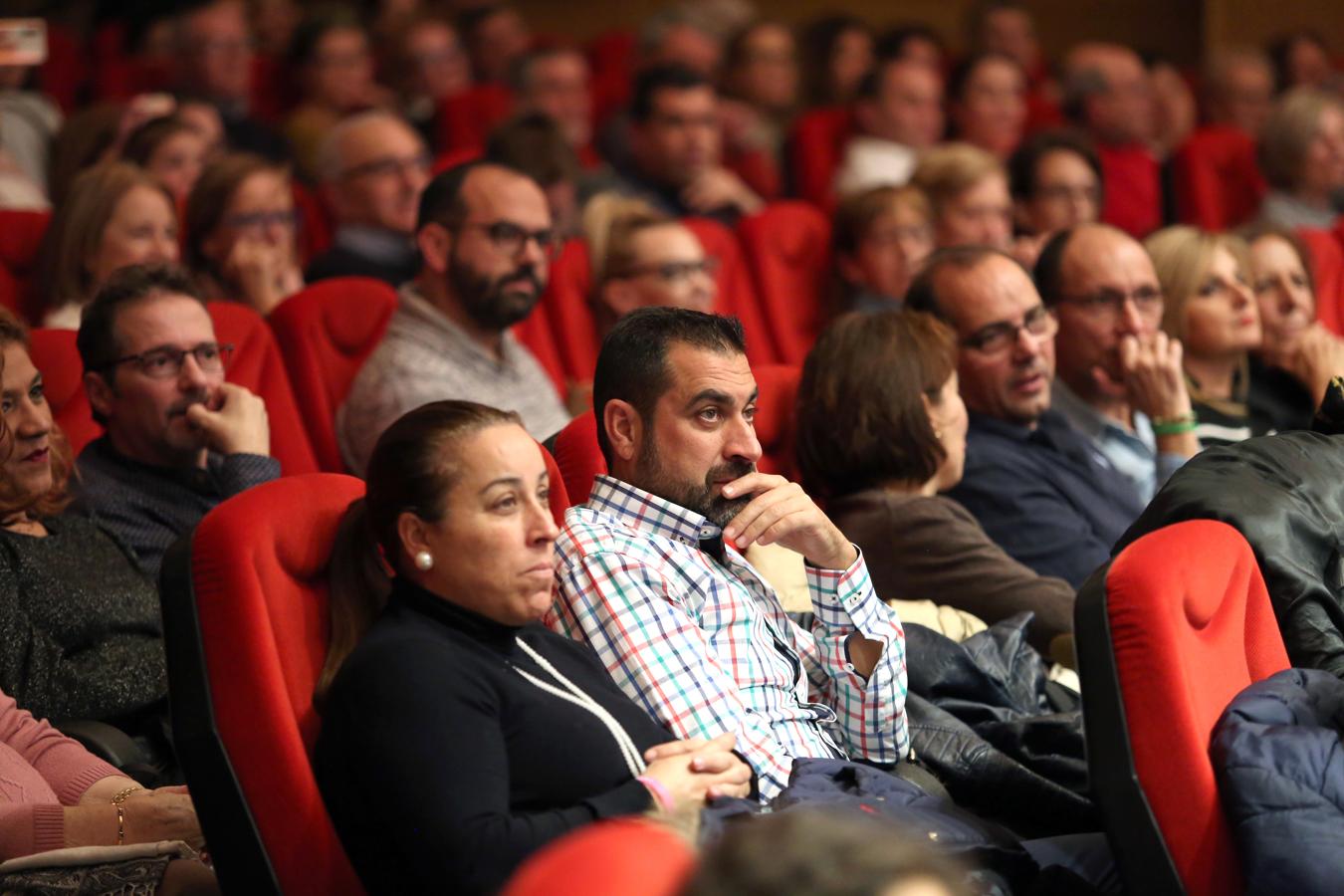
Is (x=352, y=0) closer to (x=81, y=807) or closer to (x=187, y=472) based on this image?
(x=187, y=472)

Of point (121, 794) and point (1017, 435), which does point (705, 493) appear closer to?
point (121, 794)

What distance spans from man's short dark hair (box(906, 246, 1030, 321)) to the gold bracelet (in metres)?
1.37

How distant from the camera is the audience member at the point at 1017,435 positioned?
235cm

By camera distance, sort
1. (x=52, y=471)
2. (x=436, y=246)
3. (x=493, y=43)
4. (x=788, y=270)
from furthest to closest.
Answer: (x=493, y=43) → (x=788, y=270) → (x=436, y=246) → (x=52, y=471)

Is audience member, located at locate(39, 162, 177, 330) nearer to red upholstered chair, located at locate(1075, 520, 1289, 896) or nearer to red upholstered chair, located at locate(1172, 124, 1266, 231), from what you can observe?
red upholstered chair, located at locate(1075, 520, 1289, 896)

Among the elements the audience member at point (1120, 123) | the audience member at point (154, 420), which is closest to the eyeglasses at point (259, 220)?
the audience member at point (154, 420)

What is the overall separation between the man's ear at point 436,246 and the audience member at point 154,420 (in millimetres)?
602

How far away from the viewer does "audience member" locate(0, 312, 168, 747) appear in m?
1.79

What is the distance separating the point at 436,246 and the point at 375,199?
0.65 m

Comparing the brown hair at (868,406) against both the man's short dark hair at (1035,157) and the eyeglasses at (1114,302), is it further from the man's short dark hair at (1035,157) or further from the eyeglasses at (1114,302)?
the man's short dark hair at (1035,157)

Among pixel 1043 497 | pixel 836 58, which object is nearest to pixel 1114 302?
pixel 1043 497

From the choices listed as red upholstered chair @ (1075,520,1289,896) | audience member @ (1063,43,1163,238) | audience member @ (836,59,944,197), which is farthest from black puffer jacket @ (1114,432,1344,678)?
audience member @ (1063,43,1163,238)

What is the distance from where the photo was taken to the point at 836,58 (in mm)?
5152

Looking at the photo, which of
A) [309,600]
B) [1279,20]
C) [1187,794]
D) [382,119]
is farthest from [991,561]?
[1279,20]
